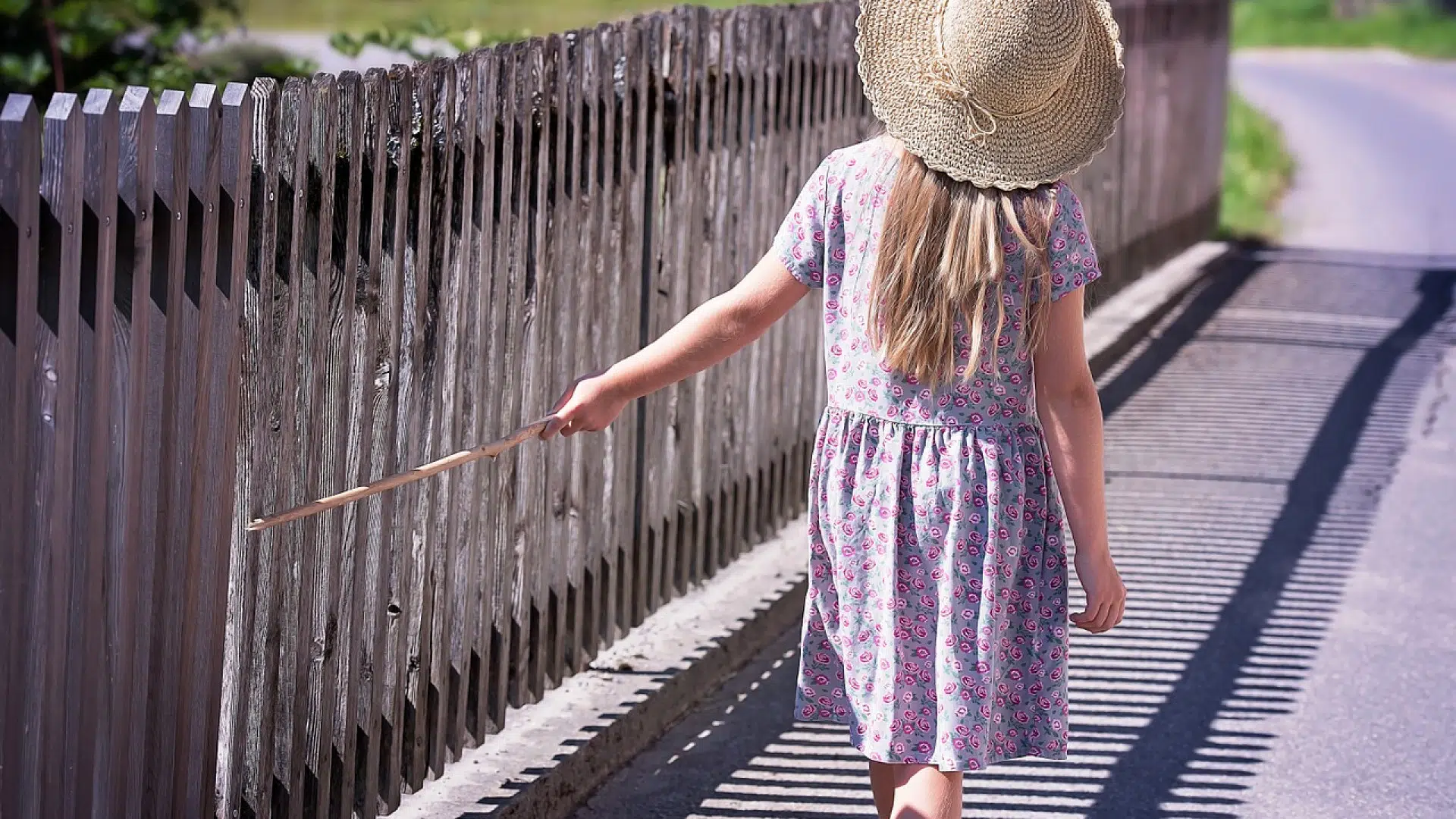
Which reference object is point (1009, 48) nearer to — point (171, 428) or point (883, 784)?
point (883, 784)

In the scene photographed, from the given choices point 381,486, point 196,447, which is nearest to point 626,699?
point 381,486

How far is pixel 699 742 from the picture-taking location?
439 centimetres

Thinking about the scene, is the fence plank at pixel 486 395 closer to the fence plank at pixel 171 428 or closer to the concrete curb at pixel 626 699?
the concrete curb at pixel 626 699

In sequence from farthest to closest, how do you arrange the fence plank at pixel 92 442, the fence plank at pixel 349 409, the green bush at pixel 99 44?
the green bush at pixel 99 44
the fence plank at pixel 349 409
the fence plank at pixel 92 442

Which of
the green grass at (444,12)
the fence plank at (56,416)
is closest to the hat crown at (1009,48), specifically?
the fence plank at (56,416)

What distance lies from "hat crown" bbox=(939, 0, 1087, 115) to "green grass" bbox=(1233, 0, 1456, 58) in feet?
125

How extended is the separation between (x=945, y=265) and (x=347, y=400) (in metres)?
1.12

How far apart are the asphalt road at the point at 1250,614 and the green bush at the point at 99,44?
3.77m

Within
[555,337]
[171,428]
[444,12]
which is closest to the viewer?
[171,428]

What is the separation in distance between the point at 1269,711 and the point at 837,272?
238cm

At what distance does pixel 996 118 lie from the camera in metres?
2.79

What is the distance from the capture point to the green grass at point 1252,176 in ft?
46.7

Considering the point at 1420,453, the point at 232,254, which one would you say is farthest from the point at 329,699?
the point at 1420,453

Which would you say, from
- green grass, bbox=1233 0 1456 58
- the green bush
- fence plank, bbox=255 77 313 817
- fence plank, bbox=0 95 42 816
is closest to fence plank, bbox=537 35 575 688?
fence plank, bbox=255 77 313 817
